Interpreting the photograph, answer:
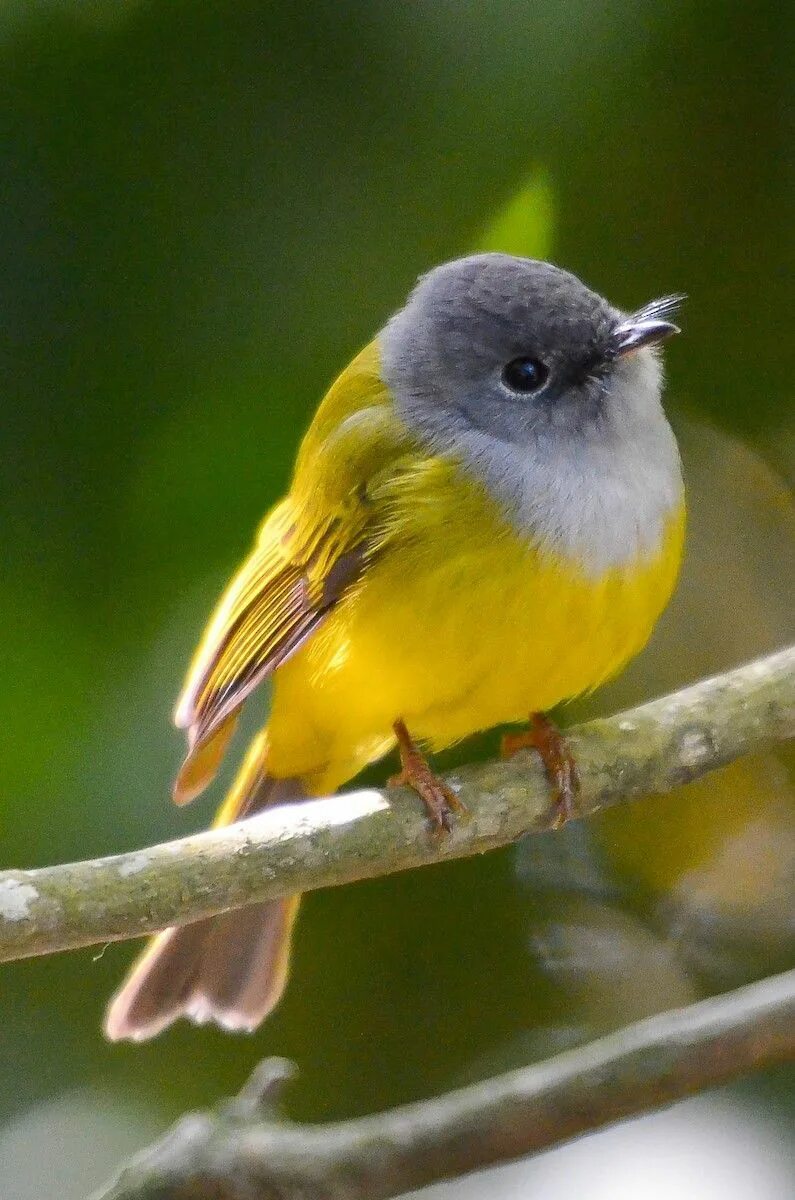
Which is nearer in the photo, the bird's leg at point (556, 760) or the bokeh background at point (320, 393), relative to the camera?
the bird's leg at point (556, 760)

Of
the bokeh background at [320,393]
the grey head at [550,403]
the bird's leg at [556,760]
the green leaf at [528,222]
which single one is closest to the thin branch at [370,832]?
the bird's leg at [556,760]

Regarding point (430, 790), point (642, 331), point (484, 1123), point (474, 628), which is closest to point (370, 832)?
point (430, 790)

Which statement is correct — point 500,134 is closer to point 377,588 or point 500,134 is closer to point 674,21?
point 674,21

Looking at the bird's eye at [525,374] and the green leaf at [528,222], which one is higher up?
the green leaf at [528,222]

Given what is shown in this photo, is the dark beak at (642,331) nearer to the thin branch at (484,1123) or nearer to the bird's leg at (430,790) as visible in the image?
the bird's leg at (430,790)

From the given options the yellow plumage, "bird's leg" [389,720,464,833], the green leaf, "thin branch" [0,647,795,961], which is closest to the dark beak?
the yellow plumage

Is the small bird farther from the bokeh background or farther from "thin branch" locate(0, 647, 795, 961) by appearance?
the bokeh background

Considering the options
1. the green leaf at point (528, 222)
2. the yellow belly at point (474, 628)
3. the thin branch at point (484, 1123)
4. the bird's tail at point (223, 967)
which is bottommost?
the thin branch at point (484, 1123)
